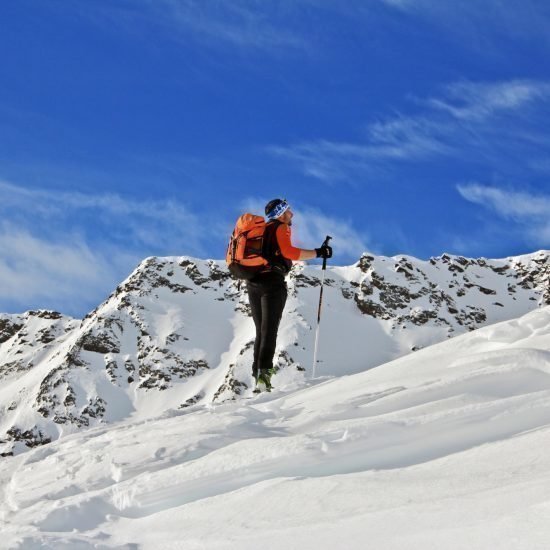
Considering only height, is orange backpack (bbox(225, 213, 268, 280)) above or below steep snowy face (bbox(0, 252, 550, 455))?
below

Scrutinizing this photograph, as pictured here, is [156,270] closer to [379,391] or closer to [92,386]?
[92,386]

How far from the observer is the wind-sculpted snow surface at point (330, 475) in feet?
13.8

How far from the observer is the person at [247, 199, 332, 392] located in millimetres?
9859

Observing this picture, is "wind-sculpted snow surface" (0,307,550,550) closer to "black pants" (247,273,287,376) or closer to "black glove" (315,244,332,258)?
"black pants" (247,273,287,376)

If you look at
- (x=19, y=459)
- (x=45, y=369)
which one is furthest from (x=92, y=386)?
(x=19, y=459)

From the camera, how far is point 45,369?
173 metres

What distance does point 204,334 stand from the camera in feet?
566

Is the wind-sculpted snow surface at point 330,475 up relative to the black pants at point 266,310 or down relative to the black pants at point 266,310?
down

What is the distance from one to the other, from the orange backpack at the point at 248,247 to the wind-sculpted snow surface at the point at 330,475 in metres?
2.57

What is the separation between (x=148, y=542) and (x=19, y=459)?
4.72 metres

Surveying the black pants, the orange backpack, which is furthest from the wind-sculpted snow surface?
the orange backpack

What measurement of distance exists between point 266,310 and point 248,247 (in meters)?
1.00

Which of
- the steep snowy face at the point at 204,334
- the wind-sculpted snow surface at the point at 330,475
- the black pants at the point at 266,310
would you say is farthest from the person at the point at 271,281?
the steep snowy face at the point at 204,334

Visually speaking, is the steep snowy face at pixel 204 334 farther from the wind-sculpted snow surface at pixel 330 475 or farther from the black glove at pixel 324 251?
the wind-sculpted snow surface at pixel 330 475
